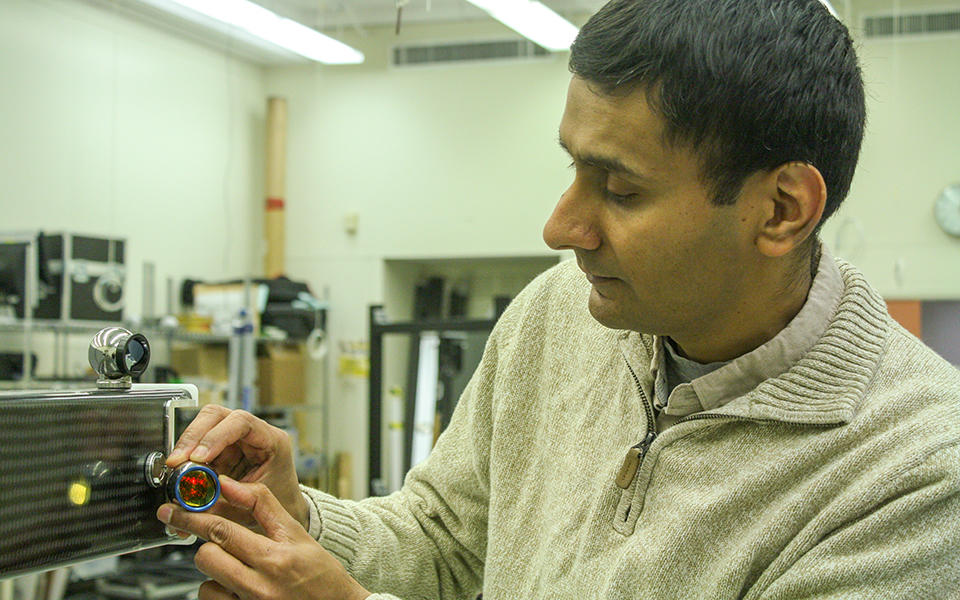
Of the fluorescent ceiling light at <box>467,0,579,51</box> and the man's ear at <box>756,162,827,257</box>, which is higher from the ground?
the fluorescent ceiling light at <box>467,0,579,51</box>

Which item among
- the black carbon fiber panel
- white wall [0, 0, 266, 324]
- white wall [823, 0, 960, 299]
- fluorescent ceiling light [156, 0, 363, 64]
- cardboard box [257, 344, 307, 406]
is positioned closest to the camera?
the black carbon fiber panel

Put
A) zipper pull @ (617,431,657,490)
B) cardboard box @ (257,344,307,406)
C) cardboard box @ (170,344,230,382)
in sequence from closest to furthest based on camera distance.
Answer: zipper pull @ (617,431,657,490)
cardboard box @ (170,344,230,382)
cardboard box @ (257,344,307,406)

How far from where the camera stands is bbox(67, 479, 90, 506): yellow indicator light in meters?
0.97

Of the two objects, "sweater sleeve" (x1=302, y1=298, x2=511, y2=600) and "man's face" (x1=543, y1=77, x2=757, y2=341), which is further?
"sweater sleeve" (x1=302, y1=298, x2=511, y2=600)

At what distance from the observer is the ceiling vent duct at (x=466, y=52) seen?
273 inches

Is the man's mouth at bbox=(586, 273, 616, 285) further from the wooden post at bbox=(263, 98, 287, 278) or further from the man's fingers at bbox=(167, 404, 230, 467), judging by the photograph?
the wooden post at bbox=(263, 98, 287, 278)

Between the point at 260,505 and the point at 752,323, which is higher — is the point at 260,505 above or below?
below

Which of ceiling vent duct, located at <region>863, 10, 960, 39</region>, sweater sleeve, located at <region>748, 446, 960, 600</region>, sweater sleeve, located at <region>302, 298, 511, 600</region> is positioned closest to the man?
sweater sleeve, located at <region>748, 446, 960, 600</region>

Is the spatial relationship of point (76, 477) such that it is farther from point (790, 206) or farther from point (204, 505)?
point (790, 206)

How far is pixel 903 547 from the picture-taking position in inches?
38.4

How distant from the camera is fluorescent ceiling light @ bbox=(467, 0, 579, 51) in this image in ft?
16.7

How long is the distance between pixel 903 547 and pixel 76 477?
32.8 inches

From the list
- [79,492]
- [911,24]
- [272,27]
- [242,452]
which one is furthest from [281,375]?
[79,492]

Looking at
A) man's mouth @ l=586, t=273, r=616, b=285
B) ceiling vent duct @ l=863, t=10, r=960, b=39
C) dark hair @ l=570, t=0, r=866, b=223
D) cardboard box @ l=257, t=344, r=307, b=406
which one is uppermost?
ceiling vent duct @ l=863, t=10, r=960, b=39
